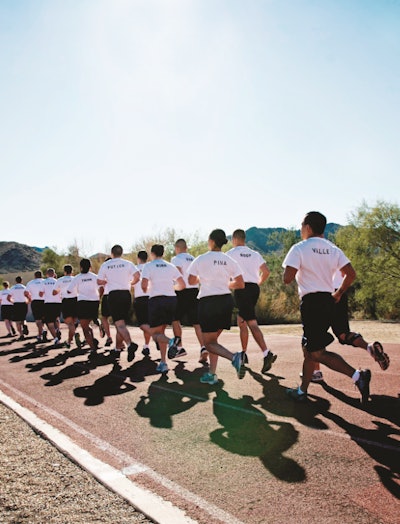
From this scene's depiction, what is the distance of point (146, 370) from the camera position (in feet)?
26.4

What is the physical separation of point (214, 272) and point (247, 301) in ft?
4.42

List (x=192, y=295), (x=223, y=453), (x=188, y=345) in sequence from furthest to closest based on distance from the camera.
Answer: (x=188, y=345)
(x=192, y=295)
(x=223, y=453)

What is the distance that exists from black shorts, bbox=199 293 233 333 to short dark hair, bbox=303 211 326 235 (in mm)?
1642

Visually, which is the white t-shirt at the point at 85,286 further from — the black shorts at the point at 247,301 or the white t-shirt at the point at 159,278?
the black shorts at the point at 247,301

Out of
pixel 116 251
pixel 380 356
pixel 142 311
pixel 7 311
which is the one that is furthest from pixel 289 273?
pixel 7 311

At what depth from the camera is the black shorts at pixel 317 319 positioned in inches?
192

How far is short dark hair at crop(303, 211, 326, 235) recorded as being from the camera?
5.18 metres

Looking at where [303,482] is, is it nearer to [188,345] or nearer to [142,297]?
[142,297]

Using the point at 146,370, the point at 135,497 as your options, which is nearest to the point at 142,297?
the point at 146,370

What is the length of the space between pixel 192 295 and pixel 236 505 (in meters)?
6.48

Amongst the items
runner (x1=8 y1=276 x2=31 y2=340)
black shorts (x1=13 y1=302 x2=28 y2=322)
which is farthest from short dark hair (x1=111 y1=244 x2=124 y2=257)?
black shorts (x1=13 y1=302 x2=28 y2=322)

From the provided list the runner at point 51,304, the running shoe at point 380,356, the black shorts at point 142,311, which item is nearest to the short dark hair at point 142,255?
the black shorts at point 142,311

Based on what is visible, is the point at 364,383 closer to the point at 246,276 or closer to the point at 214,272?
the point at 214,272

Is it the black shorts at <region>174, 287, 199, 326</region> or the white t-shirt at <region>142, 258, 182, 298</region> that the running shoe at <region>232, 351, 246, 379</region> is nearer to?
the white t-shirt at <region>142, 258, 182, 298</region>
